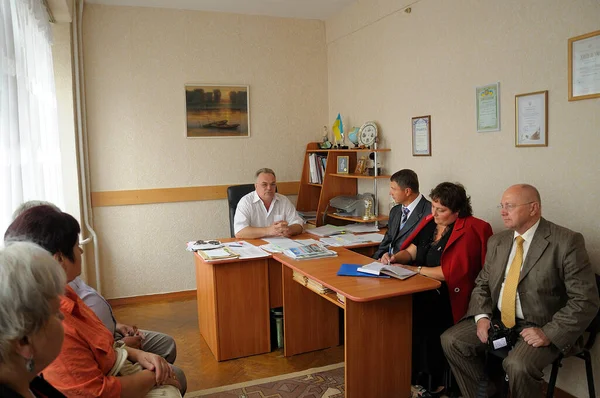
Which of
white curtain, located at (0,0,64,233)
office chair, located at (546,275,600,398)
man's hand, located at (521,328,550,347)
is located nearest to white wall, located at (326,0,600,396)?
office chair, located at (546,275,600,398)

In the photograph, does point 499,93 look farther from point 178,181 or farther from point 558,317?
point 178,181

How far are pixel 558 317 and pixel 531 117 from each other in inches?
47.9

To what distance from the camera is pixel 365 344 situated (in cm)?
256

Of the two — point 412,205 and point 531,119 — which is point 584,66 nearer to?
point 531,119

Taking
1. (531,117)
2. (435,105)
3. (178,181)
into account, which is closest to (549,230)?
(531,117)

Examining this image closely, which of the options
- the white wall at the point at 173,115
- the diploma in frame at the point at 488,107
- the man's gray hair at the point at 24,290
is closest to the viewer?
the man's gray hair at the point at 24,290

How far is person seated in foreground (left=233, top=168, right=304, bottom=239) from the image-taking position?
3898 millimetres

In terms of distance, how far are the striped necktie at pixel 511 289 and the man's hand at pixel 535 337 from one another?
166mm

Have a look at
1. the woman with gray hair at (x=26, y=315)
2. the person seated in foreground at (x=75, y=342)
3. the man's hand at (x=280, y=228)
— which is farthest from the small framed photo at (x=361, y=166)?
the woman with gray hair at (x=26, y=315)

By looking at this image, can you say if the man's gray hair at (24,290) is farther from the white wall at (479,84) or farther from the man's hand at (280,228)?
the man's hand at (280,228)

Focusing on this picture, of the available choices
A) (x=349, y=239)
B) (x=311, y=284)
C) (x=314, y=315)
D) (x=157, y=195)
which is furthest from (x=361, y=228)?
(x=157, y=195)

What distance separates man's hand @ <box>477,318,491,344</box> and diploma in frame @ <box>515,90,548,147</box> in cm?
109

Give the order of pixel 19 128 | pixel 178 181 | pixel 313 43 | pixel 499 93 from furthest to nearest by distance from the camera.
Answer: pixel 313 43 < pixel 178 181 < pixel 499 93 < pixel 19 128

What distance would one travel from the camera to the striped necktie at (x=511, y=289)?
8.04 feet
